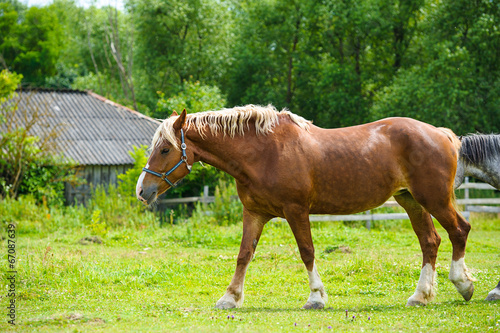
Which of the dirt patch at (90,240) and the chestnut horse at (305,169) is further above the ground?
the chestnut horse at (305,169)

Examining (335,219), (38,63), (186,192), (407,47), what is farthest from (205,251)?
(38,63)

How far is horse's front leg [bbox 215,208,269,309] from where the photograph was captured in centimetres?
618

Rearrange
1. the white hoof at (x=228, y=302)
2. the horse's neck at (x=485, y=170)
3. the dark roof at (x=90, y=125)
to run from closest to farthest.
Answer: the white hoof at (x=228, y=302)
the horse's neck at (x=485, y=170)
the dark roof at (x=90, y=125)

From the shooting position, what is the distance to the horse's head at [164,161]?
6.04 m

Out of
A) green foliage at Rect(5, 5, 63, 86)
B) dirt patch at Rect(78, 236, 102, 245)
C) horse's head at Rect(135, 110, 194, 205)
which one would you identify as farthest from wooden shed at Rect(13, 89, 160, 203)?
green foliage at Rect(5, 5, 63, 86)

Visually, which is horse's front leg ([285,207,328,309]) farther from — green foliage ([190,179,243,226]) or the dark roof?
the dark roof

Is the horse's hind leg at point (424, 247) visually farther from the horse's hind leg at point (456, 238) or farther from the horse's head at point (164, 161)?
the horse's head at point (164, 161)

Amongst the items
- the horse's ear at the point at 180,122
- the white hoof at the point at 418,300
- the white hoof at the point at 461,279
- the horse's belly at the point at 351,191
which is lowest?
the white hoof at the point at 418,300

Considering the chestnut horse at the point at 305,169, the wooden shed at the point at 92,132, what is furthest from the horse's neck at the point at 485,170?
the wooden shed at the point at 92,132

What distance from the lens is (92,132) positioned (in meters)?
20.3

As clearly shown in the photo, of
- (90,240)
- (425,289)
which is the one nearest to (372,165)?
(425,289)

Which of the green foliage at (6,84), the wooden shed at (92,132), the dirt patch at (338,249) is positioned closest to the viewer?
the dirt patch at (338,249)

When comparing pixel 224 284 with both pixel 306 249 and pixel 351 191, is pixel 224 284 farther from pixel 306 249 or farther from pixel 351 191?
pixel 351 191

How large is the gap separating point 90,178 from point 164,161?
13499 millimetres
